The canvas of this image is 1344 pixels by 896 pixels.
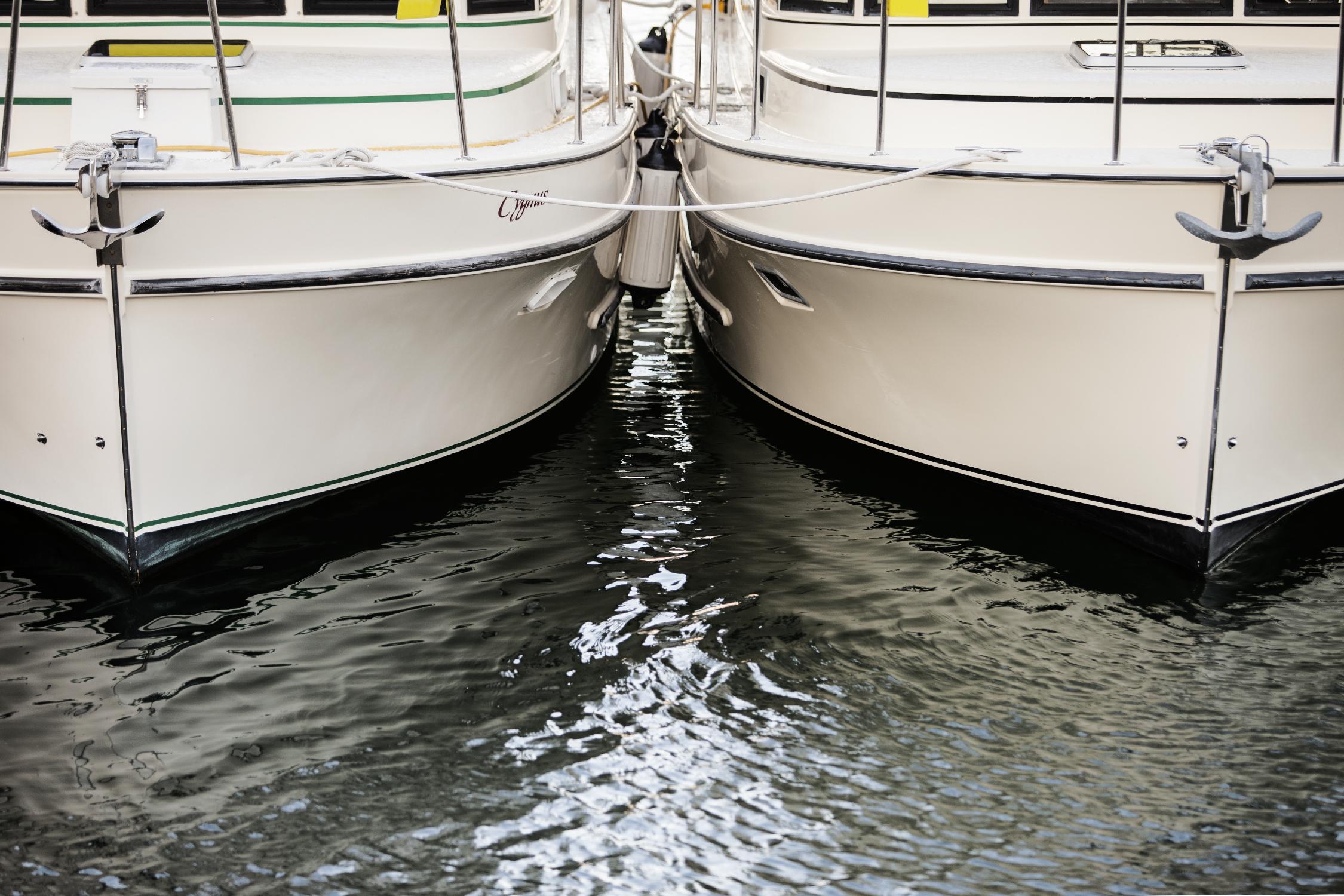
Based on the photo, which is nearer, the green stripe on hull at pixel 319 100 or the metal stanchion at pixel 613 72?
the green stripe on hull at pixel 319 100

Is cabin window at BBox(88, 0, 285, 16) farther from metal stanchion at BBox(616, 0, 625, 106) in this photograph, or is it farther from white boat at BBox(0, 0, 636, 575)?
metal stanchion at BBox(616, 0, 625, 106)

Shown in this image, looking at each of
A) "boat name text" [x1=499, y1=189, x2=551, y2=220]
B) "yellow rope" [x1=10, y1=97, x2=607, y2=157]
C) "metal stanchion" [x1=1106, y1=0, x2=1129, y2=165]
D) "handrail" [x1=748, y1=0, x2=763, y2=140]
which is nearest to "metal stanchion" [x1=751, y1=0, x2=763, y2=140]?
"handrail" [x1=748, y1=0, x2=763, y2=140]

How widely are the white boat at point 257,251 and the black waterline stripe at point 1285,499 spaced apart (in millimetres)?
2867

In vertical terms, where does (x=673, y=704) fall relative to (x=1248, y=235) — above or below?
below

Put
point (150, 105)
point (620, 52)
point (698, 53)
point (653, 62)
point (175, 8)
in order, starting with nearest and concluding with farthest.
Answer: point (150, 105)
point (175, 8)
point (620, 52)
point (698, 53)
point (653, 62)

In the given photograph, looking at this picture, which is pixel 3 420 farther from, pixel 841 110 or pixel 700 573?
pixel 841 110

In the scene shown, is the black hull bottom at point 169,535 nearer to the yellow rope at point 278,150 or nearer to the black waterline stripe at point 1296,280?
the yellow rope at point 278,150

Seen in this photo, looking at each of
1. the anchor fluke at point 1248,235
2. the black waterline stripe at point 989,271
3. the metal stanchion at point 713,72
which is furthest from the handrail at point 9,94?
the anchor fluke at point 1248,235

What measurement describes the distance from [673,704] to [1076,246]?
220cm

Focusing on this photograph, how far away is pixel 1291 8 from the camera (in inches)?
236

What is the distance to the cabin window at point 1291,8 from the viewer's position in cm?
596

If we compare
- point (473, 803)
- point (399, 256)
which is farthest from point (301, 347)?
point (473, 803)

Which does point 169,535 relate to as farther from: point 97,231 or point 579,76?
point 579,76

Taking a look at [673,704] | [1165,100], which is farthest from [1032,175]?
[673,704]
